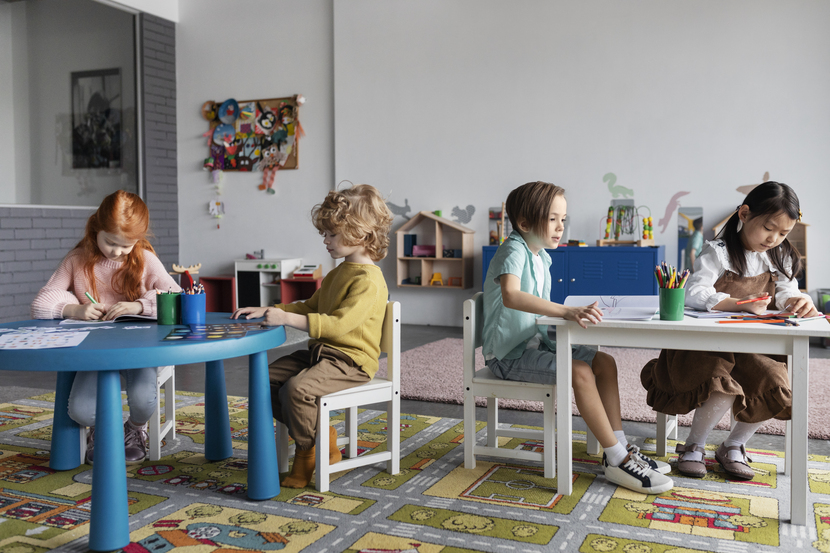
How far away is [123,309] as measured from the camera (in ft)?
6.73

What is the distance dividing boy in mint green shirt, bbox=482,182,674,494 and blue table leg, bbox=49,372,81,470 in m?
1.32

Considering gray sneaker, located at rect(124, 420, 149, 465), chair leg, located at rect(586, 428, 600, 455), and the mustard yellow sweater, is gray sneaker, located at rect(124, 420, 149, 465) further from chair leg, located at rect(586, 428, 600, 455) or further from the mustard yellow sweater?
chair leg, located at rect(586, 428, 600, 455)

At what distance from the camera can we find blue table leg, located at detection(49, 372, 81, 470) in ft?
7.27

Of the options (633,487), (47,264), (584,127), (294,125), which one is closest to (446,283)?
(584,127)

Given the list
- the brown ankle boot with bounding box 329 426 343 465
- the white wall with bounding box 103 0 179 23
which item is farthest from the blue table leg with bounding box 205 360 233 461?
the white wall with bounding box 103 0 179 23

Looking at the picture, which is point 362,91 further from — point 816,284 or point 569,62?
point 816,284

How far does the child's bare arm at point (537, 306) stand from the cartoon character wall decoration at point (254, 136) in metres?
4.68

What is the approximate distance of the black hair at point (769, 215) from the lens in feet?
6.63

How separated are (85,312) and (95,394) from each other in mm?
266

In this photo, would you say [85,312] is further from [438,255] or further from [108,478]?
[438,255]

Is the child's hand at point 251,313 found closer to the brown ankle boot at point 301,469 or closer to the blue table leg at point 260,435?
the blue table leg at point 260,435

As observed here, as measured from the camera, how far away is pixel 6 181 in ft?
18.1

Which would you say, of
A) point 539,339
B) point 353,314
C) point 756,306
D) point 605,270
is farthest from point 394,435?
point 605,270

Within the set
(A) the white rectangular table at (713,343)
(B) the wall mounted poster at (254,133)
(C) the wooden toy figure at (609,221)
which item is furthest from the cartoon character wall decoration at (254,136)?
(A) the white rectangular table at (713,343)
